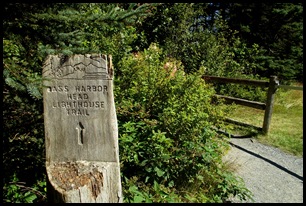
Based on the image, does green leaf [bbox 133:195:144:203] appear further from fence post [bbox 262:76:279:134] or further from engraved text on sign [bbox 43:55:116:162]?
fence post [bbox 262:76:279:134]

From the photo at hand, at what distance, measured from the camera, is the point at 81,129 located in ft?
7.21

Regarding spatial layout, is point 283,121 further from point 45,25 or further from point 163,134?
point 45,25

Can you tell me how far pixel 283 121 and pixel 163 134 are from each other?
16.1 feet

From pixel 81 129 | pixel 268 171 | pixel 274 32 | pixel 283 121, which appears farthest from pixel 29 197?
pixel 274 32

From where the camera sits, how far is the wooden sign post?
6.83 feet

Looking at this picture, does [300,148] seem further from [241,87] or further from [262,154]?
[241,87]

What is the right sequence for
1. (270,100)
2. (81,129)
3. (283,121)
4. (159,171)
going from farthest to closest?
(283,121) → (270,100) → (159,171) → (81,129)

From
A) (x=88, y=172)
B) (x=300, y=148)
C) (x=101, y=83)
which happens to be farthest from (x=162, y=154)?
(x=300, y=148)

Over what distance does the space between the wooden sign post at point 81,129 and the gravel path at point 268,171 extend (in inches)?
76.7

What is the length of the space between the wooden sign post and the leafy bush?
1.88 feet

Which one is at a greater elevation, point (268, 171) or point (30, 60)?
point (30, 60)

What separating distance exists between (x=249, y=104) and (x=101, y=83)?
470 cm

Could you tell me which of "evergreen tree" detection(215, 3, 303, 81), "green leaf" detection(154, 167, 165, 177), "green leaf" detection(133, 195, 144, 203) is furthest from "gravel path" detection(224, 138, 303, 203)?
"evergreen tree" detection(215, 3, 303, 81)

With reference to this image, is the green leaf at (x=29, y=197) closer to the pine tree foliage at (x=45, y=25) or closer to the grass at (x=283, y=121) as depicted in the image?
the pine tree foliage at (x=45, y=25)
